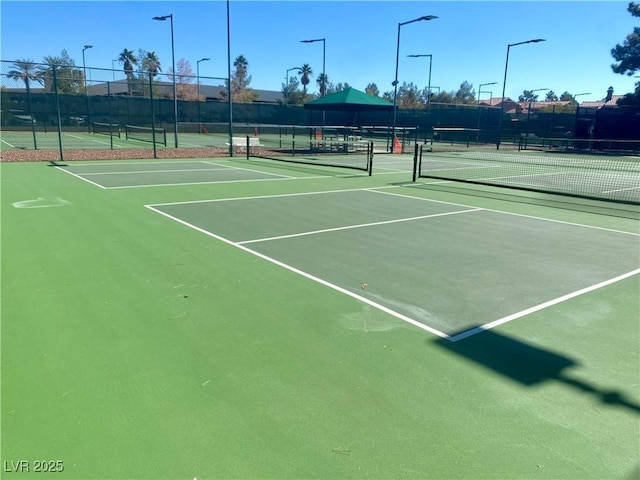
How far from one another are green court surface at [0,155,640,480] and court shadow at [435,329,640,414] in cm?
2

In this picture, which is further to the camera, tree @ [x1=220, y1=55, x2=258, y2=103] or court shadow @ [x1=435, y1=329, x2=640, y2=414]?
tree @ [x1=220, y1=55, x2=258, y2=103]

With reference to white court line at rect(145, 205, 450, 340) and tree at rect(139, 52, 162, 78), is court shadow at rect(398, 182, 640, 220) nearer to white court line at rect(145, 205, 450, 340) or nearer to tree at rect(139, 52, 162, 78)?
white court line at rect(145, 205, 450, 340)

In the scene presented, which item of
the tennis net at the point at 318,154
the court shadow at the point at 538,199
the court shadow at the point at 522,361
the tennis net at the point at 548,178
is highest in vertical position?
the tennis net at the point at 318,154

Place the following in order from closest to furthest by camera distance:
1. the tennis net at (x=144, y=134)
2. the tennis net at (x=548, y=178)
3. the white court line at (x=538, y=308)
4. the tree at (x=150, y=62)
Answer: the white court line at (x=538, y=308) < the tennis net at (x=548, y=178) < the tennis net at (x=144, y=134) < the tree at (x=150, y=62)

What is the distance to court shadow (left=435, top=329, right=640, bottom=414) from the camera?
3.39 meters

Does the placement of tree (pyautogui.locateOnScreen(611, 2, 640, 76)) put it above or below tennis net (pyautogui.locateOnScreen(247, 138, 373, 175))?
above

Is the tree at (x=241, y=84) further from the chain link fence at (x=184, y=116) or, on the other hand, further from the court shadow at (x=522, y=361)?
the court shadow at (x=522, y=361)

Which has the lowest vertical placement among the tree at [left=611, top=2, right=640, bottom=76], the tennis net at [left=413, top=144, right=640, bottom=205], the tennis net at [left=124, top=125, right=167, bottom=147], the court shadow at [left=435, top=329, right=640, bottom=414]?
the court shadow at [left=435, top=329, right=640, bottom=414]

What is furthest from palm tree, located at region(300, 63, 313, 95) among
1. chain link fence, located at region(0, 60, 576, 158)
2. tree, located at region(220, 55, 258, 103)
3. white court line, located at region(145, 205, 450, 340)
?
Result: white court line, located at region(145, 205, 450, 340)

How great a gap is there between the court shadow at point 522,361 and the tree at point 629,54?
5116 centimetres

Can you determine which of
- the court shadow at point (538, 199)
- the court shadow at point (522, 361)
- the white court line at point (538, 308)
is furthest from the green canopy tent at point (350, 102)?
the court shadow at point (522, 361)

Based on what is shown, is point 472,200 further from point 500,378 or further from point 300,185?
point 500,378

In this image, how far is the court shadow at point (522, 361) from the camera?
133 inches

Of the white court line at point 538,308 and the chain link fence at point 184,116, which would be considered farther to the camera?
the chain link fence at point 184,116
